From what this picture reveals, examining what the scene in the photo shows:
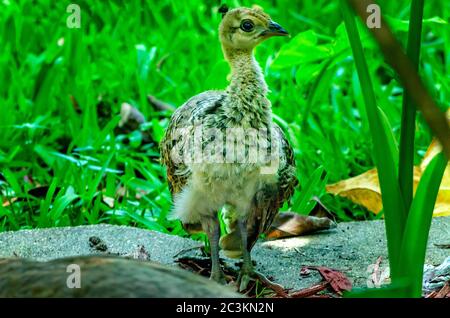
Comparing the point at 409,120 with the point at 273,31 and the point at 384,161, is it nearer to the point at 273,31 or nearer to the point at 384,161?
the point at 384,161

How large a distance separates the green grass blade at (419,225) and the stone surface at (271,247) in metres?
0.74

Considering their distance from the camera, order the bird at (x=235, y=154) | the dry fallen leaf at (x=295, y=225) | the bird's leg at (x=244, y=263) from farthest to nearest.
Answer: the dry fallen leaf at (x=295, y=225) → the bird's leg at (x=244, y=263) → the bird at (x=235, y=154)

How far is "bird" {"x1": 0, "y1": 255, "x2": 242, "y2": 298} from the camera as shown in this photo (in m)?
1.95

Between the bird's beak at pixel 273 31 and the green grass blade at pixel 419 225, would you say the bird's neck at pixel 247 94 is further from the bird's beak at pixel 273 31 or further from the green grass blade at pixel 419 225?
the green grass blade at pixel 419 225

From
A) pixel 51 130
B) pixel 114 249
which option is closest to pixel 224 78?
pixel 51 130

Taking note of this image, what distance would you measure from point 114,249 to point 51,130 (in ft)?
5.19

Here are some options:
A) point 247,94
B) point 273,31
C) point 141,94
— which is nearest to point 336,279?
point 247,94

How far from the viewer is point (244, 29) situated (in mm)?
3490

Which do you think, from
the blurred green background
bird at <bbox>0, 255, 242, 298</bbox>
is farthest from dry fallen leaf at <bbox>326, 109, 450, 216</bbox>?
bird at <bbox>0, 255, 242, 298</bbox>

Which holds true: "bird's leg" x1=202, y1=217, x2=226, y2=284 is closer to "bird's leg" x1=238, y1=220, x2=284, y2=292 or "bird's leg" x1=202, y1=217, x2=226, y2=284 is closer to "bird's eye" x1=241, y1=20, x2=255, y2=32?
"bird's leg" x1=238, y1=220, x2=284, y2=292

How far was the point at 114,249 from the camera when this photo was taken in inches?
141

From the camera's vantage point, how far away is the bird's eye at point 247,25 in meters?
3.49

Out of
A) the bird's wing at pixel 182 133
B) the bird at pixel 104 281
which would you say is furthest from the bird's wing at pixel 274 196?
the bird at pixel 104 281

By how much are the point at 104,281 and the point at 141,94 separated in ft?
11.1
